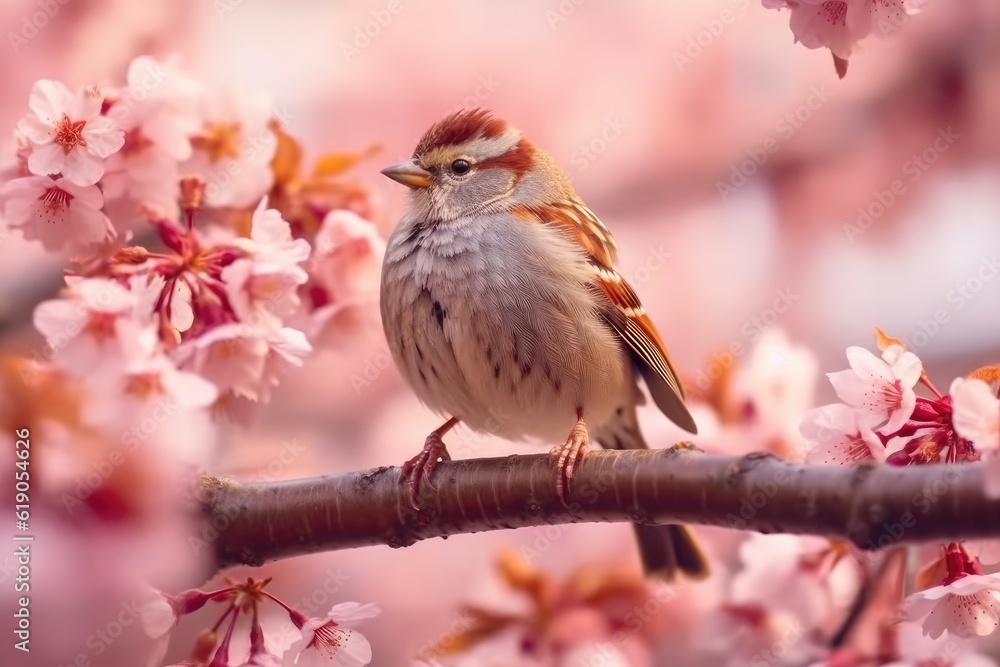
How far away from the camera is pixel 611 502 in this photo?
3.79 ft

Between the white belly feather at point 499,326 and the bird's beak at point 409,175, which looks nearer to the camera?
the white belly feather at point 499,326

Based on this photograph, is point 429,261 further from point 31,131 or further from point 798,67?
point 798,67

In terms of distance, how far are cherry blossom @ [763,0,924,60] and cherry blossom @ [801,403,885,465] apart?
0.41 meters

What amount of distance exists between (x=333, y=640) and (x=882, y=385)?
2.34ft

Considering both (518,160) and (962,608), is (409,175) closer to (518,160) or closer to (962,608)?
(518,160)

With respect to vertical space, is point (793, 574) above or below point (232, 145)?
below

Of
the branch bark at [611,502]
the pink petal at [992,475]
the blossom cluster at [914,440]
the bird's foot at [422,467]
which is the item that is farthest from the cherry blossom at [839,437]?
the bird's foot at [422,467]

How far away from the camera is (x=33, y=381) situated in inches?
45.2

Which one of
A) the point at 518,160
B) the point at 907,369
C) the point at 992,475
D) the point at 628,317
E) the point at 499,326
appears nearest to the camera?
the point at 992,475

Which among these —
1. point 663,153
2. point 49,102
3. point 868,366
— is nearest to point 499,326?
point 868,366

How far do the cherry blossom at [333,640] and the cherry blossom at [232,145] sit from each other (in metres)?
0.61

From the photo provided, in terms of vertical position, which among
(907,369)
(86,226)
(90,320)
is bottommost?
(907,369)

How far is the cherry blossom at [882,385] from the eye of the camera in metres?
1.04

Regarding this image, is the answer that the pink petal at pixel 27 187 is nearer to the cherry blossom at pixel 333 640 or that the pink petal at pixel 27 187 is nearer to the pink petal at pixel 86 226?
the pink petal at pixel 86 226
